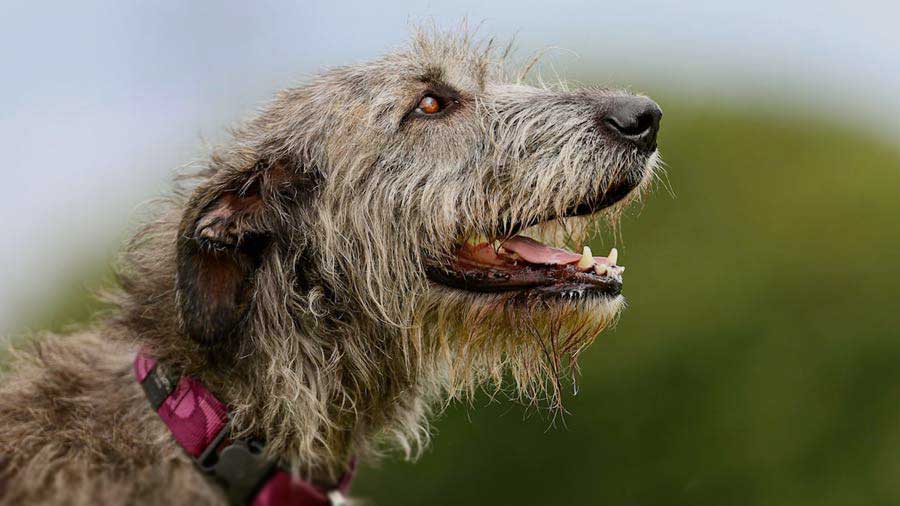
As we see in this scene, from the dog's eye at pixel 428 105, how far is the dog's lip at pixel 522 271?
64cm

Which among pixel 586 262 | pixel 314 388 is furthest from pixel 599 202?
pixel 314 388

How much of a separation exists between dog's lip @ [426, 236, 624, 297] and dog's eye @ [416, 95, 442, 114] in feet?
2.11

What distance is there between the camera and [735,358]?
22.5ft

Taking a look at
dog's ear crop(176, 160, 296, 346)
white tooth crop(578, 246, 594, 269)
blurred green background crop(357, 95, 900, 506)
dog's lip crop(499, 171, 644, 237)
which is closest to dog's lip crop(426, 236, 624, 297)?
white tooth crop(578, 246, 594, 269)

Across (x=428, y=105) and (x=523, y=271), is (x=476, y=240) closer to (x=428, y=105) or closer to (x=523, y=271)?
(x=523, y=271)

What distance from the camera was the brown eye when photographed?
4.57 m

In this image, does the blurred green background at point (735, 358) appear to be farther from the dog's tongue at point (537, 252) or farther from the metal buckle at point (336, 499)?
the metal buckle at point (336, 499)

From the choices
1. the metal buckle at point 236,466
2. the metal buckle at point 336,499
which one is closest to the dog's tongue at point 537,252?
the metal buckle at point 336,499

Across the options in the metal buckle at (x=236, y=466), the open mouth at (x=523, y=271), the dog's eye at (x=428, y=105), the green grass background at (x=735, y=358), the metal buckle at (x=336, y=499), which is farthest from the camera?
the green grass background at (x=735, y=358)

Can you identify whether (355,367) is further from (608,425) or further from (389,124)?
(608,425)

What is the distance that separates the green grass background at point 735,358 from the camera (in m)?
6.59

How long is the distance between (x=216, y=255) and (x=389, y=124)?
1.00m

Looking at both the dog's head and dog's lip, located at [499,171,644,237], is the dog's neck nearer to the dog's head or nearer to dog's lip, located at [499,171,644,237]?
the dog's head

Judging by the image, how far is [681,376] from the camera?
7059 mm
